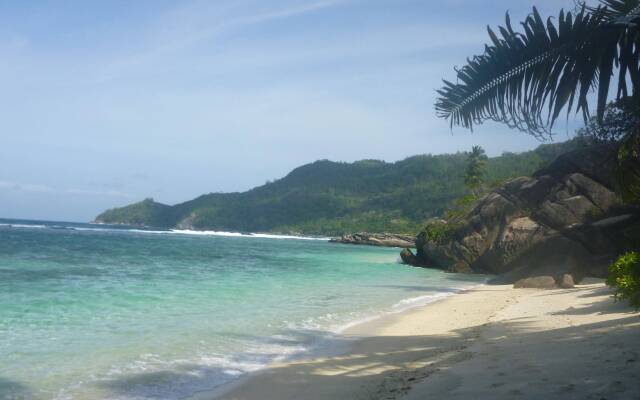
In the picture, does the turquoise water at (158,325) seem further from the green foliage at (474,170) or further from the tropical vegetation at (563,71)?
the green foliage at (474,170)

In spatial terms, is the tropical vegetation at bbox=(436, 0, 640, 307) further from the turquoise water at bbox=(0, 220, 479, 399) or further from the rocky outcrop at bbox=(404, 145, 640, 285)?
the rocky outcrop at bbox=(404, 145, 640, 285)

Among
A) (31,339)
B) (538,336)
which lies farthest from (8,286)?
(538,336)

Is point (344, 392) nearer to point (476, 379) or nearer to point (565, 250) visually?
point (476, 379)

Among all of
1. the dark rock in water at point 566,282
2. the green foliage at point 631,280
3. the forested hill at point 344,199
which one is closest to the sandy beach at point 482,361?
the green foliage at point 631,280

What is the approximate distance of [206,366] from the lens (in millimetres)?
8758

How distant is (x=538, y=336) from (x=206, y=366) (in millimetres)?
5706

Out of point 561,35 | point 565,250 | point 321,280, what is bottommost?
point 321,280

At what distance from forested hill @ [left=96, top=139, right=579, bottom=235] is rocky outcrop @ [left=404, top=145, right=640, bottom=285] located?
8097cm

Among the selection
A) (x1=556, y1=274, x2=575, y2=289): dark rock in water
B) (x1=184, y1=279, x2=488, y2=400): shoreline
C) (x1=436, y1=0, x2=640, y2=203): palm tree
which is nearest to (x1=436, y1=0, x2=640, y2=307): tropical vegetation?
(x1=436, y1=0, x2=640, y2=203): palm tree

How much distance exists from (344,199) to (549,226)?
128159mm

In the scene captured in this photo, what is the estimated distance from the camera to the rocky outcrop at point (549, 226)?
73.9 feet

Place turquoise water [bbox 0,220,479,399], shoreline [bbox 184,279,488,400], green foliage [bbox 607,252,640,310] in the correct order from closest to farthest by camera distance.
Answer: shoreline [bbox 184,279,488,400] → turquoise water [bbox 0,220,479,399] → green foliage [bbox 607,252,640,310]

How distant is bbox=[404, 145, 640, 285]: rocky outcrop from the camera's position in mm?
22531

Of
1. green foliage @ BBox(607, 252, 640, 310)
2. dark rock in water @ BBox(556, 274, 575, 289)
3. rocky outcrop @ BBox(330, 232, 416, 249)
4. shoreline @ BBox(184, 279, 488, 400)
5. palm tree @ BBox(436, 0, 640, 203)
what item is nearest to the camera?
palm tree @ BBox(436, 0, 640, 203)
